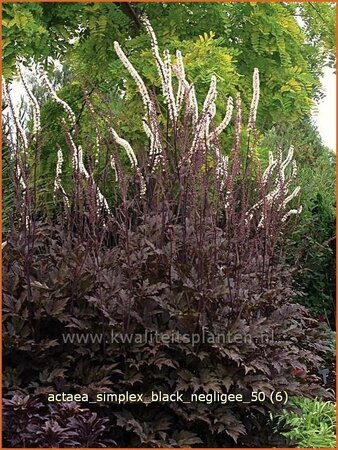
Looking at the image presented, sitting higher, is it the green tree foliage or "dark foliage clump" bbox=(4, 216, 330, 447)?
the green tree foliage

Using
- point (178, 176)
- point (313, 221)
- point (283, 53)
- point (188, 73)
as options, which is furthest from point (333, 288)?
point (178, 176)

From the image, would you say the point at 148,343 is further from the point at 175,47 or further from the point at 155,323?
the point at 175,47

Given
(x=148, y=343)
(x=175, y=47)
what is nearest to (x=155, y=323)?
(x=148, y=343)

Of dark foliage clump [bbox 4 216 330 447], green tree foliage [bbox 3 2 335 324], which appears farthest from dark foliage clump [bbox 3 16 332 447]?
green tree foliage [bbox 3 2 335 324]

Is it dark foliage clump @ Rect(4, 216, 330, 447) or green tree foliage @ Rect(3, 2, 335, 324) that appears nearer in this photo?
dark foliage clump @ Rect(4, 216, 330, 447)

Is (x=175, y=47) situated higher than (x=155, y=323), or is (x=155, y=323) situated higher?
(x=175, y=47)

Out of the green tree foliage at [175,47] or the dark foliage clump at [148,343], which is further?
the green tree foliage at [175,47]

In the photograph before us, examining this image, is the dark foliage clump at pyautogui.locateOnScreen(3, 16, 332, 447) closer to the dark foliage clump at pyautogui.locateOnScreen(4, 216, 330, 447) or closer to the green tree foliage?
the dark foliage clump at pyautogui.locateOnScreen(4, 216, 330, 447)

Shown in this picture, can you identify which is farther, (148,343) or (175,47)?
(175,47)

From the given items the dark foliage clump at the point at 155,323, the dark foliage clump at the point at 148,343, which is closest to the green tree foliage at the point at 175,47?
the dark foliage clump at the point at 155,323

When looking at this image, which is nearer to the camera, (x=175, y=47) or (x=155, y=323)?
(x=155, y=323)

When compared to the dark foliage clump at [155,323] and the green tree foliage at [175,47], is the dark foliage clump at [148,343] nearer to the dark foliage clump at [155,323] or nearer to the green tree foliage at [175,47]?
the dark foliage clump at [155,323]

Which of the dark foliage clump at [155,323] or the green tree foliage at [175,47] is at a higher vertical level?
the green tree foliage at [175,47]

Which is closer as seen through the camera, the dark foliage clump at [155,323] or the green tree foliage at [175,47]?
the dark foliage clump at [155,323]
